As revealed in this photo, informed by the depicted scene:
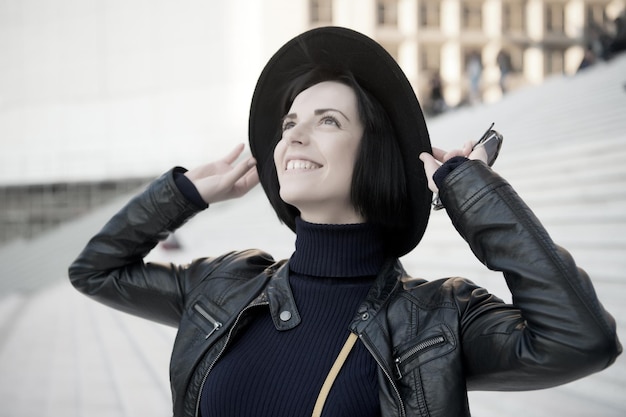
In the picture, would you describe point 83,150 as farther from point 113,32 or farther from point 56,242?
point 56,242

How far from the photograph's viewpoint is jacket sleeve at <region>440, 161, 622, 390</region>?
50.6 inches

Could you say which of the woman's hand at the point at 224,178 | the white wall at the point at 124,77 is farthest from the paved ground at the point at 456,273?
the white wall at the point at 124,77

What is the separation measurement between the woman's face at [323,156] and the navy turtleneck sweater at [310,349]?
6 cm

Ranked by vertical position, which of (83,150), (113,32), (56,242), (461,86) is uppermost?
(113,32)

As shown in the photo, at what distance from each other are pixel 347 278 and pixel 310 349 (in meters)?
0.25


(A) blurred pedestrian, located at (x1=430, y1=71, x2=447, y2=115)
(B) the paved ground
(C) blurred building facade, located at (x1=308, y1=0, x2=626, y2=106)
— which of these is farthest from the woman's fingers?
(C) blurred building facade, located at (x1=308, y1=0, x2=626, y2=106)

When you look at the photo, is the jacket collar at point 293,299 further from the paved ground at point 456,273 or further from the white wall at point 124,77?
the white wall at point 124,77

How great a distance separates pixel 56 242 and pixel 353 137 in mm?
12518

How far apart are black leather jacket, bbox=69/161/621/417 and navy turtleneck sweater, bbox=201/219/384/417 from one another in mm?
44

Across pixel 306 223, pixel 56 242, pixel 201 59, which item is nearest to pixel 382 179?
pixel 306 223

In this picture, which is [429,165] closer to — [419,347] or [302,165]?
[302,165]

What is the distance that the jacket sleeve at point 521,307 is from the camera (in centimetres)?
129

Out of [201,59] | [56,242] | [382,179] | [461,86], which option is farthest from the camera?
[461,86]

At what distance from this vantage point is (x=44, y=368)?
4.96 m
